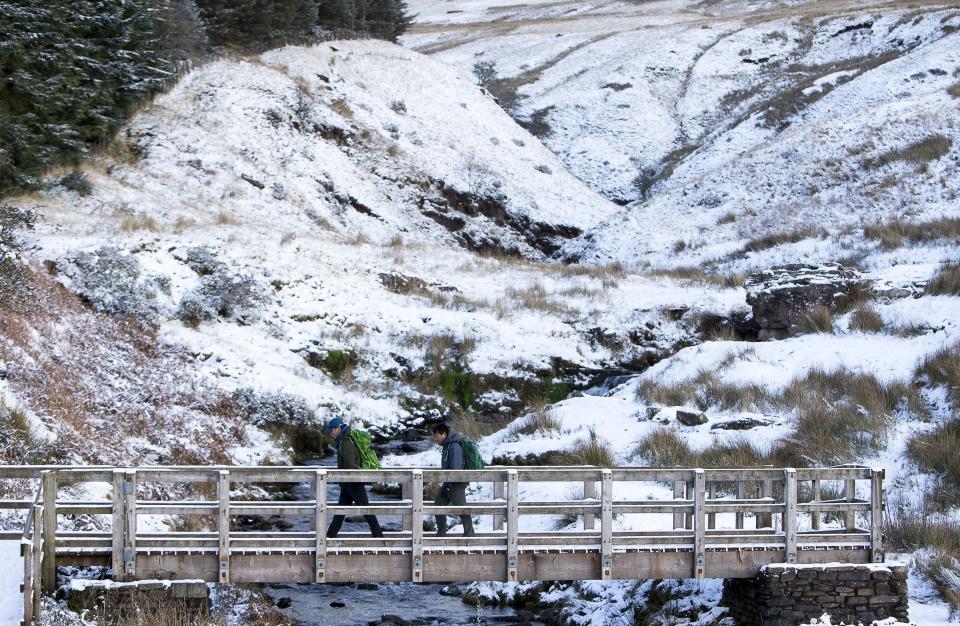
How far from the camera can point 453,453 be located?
41.4ft

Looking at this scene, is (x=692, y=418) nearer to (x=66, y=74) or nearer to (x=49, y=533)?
(x=49, y=533)

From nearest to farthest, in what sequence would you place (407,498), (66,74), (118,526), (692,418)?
(118,526) < (407,498) < (692,418) < (66,74)

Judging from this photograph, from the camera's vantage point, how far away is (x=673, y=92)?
2564 inches

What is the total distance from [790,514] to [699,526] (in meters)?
1.20

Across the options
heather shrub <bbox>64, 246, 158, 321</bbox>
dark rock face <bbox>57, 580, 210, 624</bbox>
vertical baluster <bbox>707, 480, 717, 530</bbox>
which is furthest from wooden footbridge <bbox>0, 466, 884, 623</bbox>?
heather shrub <bbox>64, 246, 158, 321</bbox>

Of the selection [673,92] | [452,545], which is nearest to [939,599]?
[452,545]

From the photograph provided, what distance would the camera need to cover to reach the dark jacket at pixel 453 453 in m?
12.6

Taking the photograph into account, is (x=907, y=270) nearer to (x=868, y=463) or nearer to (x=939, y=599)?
(x=868, y=463)

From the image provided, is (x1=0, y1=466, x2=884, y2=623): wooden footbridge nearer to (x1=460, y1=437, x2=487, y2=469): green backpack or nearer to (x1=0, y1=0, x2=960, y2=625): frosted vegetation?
(x1=460, y1=437, x2=487, y2=469): green backpack

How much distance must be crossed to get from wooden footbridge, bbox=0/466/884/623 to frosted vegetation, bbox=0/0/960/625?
151 centimetres

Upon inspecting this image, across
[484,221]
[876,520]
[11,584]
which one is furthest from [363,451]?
[484,221]

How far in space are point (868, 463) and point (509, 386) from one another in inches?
449

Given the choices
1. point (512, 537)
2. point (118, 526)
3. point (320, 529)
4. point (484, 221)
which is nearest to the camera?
point (118, 526)

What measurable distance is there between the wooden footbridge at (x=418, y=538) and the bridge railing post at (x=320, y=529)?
13 millimetres
